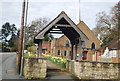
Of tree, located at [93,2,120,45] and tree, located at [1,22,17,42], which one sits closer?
tree, located at [93,2,120,45]

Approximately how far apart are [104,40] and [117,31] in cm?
1749

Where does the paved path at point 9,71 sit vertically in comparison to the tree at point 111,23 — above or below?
below

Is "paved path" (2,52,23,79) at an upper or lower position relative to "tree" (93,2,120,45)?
lower

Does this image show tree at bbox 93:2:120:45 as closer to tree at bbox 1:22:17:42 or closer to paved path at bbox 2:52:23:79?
paved path at bbox 2:52:23:79

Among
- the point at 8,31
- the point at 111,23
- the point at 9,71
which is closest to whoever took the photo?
the point at 9,71

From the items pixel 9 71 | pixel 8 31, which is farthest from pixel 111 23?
pixel 8 31

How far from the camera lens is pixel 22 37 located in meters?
14.3

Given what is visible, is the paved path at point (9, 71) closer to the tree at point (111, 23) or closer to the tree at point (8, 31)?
the tree at point (111, 23)

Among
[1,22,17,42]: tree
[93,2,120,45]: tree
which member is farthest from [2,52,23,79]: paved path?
[1,22,17,42]: tree

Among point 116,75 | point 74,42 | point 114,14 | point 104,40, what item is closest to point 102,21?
point 114,14

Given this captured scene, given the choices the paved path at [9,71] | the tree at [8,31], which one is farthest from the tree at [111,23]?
the tree at [8,31]

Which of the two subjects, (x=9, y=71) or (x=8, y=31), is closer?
(x=9, y=71)

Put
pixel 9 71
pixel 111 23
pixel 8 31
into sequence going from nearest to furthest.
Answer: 1. pixel 9 71
2. pixel 111 23
3. pixel 8 31

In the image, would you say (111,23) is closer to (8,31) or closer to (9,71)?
(9,71)
